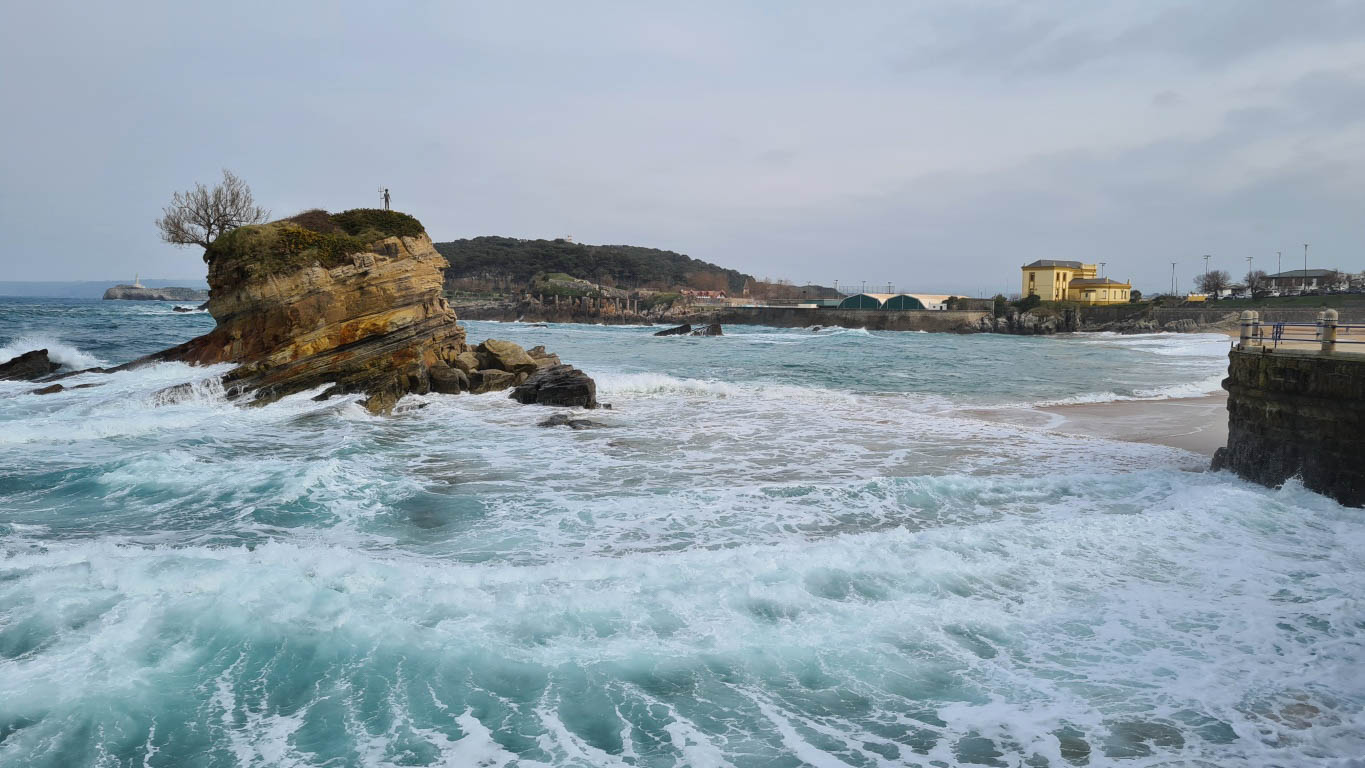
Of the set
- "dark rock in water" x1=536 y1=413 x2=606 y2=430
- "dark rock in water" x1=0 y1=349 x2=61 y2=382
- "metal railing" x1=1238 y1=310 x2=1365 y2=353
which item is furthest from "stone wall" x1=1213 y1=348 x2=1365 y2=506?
"dark rock in water" x1=0 y1=349 x2=61 y2=382

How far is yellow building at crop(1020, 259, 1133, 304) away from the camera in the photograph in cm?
7994

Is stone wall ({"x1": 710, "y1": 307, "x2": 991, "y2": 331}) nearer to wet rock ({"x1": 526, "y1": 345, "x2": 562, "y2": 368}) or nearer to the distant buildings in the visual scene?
the distant buildings

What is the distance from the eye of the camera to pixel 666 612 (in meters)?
5.97

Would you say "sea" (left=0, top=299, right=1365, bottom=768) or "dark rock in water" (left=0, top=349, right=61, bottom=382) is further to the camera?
"dark rock in water" (left=0, top=349, right=61, bottom=382)

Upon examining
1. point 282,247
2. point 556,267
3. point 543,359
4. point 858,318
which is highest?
point 556,267

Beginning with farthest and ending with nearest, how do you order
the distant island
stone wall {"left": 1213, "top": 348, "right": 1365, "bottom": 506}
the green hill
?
the distant island → the green hill → stone wall {"left": 1213, "top": 348, "right": 1365, "bottom": 506}

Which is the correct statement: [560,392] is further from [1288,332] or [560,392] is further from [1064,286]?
[1064,286]

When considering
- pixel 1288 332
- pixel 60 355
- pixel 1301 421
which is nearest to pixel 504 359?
pixel 60 355

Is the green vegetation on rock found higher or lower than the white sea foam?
higher

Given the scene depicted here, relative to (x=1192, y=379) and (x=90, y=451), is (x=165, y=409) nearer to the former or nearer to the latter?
(x=90, y=451)

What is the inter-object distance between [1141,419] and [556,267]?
135 metres

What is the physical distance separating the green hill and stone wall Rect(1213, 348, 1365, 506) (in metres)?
126

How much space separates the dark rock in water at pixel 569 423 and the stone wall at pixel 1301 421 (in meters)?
11.0

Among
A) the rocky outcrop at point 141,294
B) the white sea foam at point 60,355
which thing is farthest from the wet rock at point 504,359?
the rocky outcrop at point 141,294
